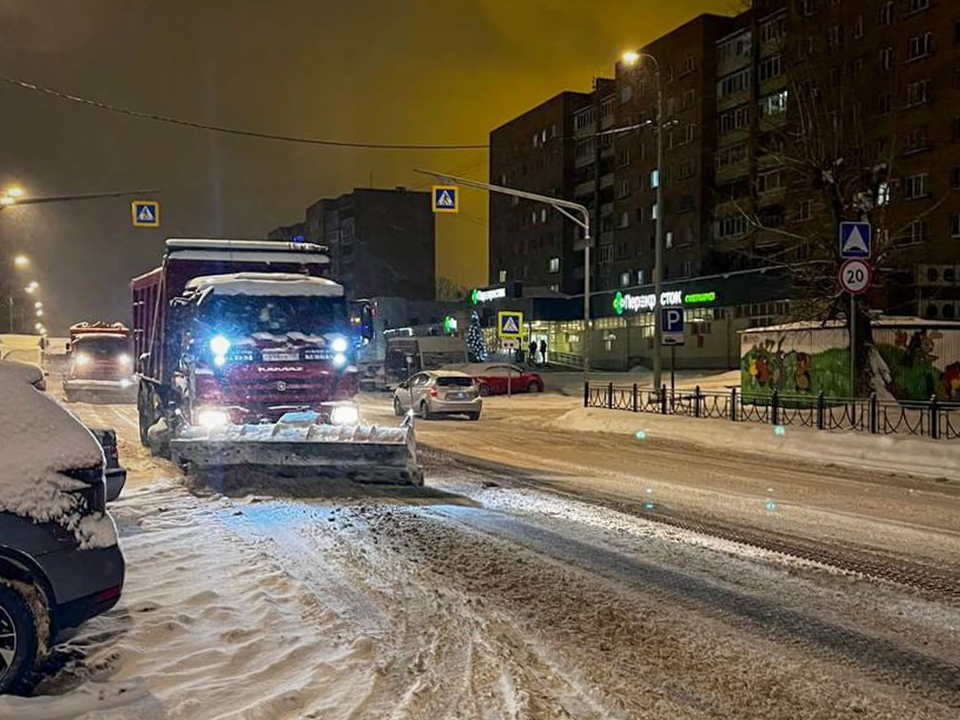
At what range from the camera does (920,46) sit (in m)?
45.2

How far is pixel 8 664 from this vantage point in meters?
4.61

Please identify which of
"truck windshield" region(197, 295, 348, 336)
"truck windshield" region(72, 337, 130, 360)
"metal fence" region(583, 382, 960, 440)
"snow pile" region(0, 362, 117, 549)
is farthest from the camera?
"truck windshield" region(72, 337, 130, 360)

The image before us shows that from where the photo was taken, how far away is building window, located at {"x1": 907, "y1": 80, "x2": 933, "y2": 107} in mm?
44969

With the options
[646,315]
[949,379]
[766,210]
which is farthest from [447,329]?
[949,379]

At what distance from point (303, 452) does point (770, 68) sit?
53.7 meters

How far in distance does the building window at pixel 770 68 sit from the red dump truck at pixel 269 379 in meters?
49.5

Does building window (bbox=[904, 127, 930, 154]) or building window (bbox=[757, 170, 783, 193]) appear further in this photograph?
building window (bbox=[757, 170, 783, 193])

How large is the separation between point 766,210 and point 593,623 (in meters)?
56.3

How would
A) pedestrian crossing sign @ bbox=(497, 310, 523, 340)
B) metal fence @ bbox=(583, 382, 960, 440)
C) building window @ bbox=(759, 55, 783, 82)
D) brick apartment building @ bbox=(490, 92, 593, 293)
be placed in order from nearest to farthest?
metal fence @ bbox=(583, 382, 960, 440) < pedestrian crossing sign @ bbox=(497, 310, 523, 340) < building window @ bbox=(759, 55, 783, 82) < brick apartment building @ bbox=(490, 92, 593, 293)

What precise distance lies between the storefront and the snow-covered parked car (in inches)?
1523

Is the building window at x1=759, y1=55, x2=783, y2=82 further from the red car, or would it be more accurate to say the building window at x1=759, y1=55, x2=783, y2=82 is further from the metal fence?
the metal fence

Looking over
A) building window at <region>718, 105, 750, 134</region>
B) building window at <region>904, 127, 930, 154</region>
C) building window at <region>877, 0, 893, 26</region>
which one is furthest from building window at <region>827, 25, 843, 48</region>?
building window at <region>718, 105, 750, 134</region>

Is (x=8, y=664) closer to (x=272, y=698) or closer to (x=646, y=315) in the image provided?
(x=272, y=698)

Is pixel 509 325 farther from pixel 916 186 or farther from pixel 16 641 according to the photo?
pixel 16 641
